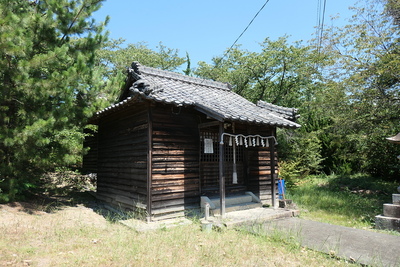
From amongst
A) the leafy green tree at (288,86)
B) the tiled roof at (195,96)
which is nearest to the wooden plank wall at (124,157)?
the tiled roof at (195,96)

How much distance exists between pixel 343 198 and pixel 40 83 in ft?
41.6

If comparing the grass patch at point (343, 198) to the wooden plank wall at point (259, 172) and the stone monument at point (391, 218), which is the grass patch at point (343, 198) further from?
the wooden plank wall at point (259, 172)

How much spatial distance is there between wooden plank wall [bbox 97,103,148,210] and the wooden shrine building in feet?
0.10

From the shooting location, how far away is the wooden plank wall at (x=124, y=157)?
7954mm

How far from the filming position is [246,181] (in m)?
10.0

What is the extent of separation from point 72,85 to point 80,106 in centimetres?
105

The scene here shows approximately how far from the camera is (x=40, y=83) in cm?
744

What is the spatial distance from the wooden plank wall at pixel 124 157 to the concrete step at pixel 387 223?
6925 mm

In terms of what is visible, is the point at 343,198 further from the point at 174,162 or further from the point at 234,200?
the point at 174,162

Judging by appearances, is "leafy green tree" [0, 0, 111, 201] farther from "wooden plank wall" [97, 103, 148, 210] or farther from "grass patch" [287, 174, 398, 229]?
"grass patch" [287, 174, 398, 229]

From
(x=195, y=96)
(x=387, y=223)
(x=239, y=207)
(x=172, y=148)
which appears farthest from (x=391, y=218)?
(x=195, y=96)

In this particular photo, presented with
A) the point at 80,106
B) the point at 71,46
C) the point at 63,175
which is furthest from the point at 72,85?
the point at 63,175

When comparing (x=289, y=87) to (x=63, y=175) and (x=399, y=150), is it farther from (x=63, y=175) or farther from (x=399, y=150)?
(x=63, y=175)

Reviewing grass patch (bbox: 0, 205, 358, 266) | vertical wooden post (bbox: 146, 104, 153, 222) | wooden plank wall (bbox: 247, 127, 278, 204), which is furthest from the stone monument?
vertical wooden post (bbox: 146, 104, 153, 222)
